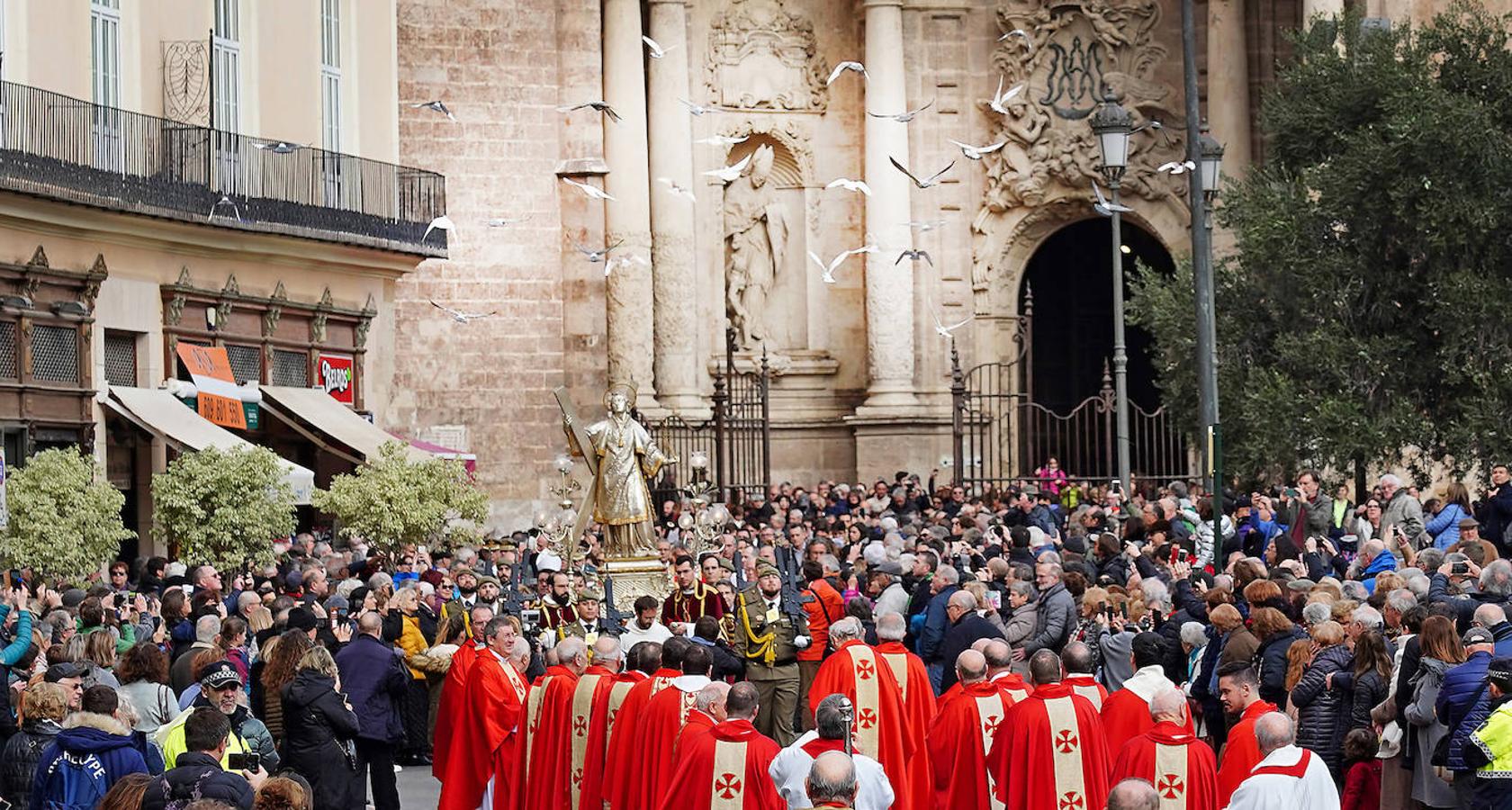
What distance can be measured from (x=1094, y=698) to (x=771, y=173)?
24.3 meters

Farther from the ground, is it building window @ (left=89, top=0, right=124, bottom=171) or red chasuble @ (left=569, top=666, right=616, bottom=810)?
building window @ (left=89, top=0, right=124, bottom=171)

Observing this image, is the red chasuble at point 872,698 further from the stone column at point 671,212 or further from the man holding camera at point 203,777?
the stone column at point 671,212

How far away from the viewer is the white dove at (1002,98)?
3516 centimetres

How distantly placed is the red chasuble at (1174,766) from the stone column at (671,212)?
23920 millimetres

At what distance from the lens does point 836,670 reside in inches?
571

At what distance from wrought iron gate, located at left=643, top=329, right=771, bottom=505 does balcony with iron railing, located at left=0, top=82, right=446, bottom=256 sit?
417cm

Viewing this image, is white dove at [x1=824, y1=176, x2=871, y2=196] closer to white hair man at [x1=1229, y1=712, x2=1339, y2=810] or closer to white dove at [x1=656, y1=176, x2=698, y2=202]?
white dove at [x1=656, y1=176, x2=698, y2=202]

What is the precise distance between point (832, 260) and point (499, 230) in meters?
4.99

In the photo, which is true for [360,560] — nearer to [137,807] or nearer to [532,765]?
[532,765]

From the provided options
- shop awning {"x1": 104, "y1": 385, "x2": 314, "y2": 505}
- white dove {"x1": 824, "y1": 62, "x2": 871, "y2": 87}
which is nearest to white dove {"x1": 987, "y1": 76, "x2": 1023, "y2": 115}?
white dove {"x1": 824, "y1": 62, "x2": 871, "y2": 87}

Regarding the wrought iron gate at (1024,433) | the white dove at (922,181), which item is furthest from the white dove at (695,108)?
the wrought iron gate at (1024,433)

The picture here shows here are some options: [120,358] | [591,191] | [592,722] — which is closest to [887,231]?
[591,191]

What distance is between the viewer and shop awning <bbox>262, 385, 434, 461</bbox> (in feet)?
97.5

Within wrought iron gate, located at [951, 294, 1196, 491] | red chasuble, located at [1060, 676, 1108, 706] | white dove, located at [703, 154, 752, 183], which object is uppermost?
white dove, located at [703, 154, 752, 183]
